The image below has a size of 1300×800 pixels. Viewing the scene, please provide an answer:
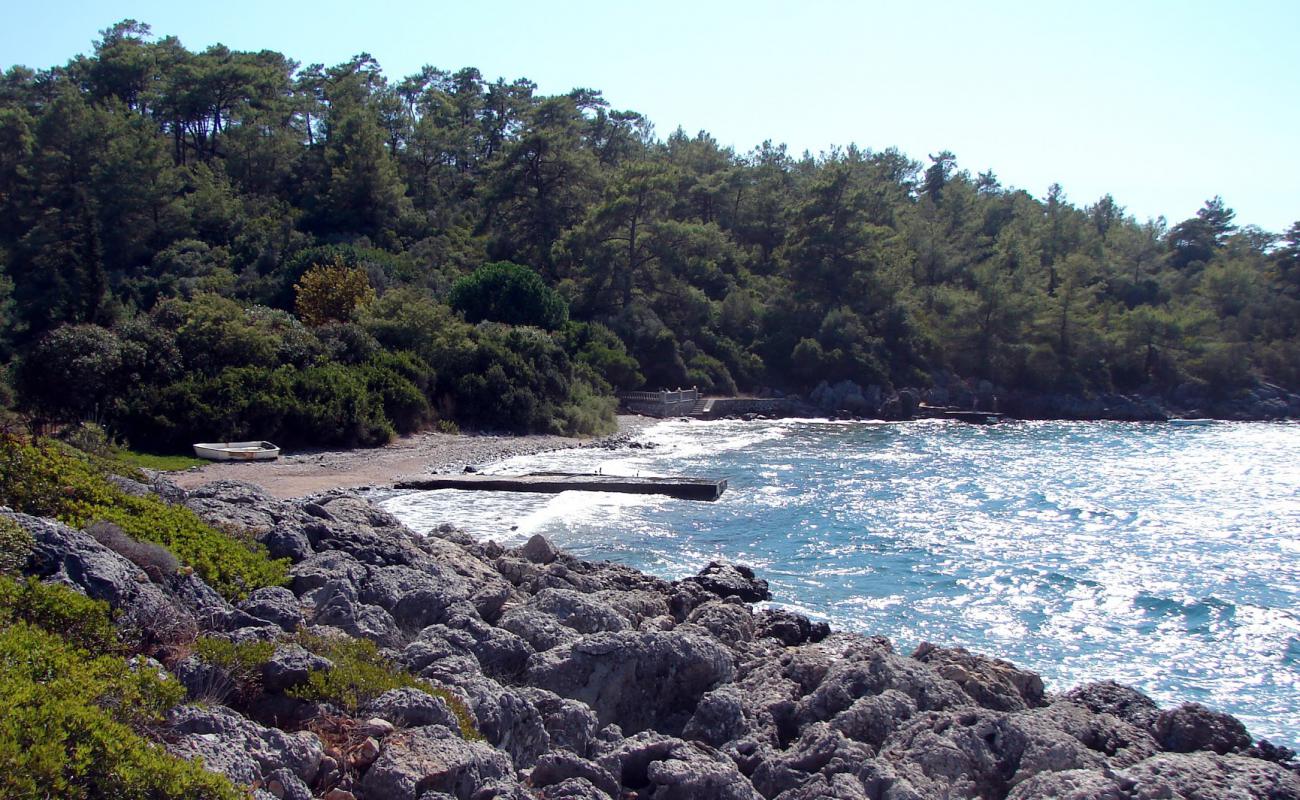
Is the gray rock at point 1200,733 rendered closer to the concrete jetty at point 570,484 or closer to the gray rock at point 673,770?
the gray rock at point 673,770

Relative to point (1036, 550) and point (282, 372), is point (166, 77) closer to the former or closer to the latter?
point (282, 372)

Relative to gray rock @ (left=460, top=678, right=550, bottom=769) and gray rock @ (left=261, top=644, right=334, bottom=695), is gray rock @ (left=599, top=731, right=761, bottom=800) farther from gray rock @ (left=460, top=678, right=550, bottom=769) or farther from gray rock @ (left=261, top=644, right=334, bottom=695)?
gray rock @ (left=261, top=644, right=334, bottom=695)

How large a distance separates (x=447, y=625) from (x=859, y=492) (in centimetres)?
2022

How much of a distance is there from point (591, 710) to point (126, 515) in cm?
500

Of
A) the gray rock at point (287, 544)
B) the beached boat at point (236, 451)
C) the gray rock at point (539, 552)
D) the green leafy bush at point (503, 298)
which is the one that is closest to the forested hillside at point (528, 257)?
the green leafy bush at point (503, 298)

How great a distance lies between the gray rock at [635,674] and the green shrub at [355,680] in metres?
1.51

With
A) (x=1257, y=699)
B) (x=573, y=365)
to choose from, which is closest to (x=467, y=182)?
(x=573, y=365)

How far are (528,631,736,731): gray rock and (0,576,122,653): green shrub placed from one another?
3.56 m

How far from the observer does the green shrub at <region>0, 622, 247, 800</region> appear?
484cm

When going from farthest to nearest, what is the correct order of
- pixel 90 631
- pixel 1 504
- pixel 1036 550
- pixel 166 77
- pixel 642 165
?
pixel 166 77, pixel 642 165, pixel 1036 550, pixel 1 504, pixel 90 631

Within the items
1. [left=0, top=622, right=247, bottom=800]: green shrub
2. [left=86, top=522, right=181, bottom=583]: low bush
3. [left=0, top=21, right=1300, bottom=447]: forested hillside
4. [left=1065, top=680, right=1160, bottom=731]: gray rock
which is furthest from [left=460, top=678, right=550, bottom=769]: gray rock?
[left=0, top=21, right=1300, bottom=447]: forested hillside

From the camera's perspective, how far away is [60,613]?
22.8 feet

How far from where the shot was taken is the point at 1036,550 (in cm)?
2128

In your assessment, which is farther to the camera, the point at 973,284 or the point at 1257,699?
the point at 973,284
